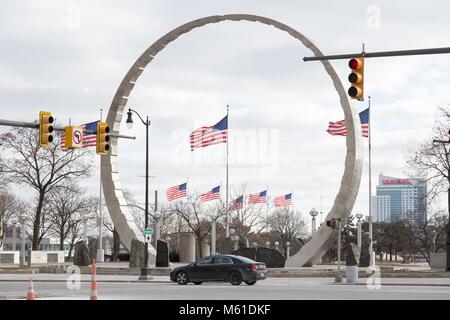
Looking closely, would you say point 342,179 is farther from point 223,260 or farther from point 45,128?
point 45,128

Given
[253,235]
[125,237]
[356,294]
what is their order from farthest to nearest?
[253,235], [125,237], [356,294]

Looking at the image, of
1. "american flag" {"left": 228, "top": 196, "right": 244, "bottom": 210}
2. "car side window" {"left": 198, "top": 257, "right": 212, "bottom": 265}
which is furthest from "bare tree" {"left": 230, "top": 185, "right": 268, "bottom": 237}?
"car side window" {"left": 198, "top": 257, "right": 212, "bottom": 265}

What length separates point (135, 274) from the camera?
4550 cm

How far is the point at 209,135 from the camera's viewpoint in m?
52.8

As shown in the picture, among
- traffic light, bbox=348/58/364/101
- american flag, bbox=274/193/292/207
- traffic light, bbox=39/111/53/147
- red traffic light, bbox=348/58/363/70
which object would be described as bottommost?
american flag, bbox=274/193/292/207

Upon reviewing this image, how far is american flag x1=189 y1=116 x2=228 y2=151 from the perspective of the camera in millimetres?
51812

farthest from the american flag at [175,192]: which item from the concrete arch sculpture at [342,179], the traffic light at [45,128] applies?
the traffic light at [45,128]

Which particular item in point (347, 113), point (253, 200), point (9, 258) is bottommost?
point (9, 258)

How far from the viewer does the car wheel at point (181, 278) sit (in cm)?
3350

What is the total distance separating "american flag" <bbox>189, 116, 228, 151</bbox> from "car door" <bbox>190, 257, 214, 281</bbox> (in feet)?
61.4

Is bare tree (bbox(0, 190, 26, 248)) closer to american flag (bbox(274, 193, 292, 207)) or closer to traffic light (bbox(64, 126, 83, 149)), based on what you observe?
american flag (bbox(274, 193, 292, 207))
